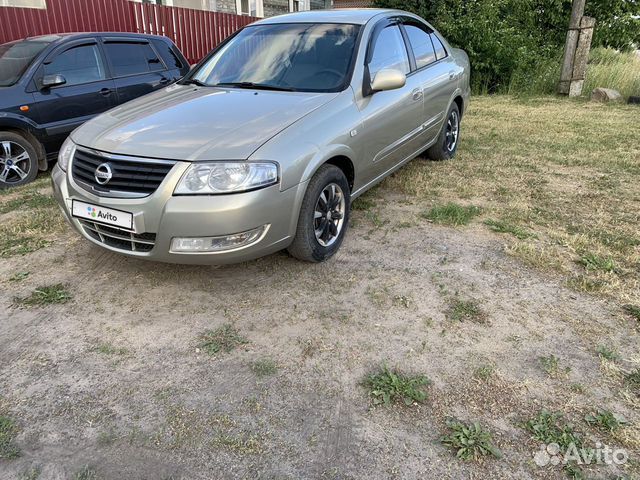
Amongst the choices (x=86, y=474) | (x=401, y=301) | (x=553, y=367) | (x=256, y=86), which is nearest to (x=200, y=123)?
(x=256, y=86)

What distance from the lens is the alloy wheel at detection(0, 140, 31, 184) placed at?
215 inches

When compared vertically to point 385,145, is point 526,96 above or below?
below

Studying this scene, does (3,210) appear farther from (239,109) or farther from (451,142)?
(451,142)

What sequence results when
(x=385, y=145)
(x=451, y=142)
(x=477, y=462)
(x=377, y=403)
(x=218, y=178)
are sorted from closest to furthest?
(x=477, y=462), (x=377, y=403), (x=218, y=178), (x=385, y=145), (x=451, y=142)

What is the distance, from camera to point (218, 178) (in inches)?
113

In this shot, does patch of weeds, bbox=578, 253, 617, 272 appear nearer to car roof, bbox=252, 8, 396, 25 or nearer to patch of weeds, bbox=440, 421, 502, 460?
patch of weeds, bbox=440, 421, 502, 460

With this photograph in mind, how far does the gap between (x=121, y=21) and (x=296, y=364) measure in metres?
9.84

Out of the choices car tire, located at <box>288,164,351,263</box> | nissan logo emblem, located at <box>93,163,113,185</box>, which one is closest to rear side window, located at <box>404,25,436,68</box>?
car tire, located at <box>288,164,351,263</box>

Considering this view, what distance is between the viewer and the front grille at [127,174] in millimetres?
2910

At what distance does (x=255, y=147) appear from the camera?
2.98 m

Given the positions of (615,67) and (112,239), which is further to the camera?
(615,67)

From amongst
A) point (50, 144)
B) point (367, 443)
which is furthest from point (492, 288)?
point (50, 144)

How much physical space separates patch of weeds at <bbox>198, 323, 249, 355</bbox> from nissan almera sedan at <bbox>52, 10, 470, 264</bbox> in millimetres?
427

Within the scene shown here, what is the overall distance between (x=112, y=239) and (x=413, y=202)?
113 inches
